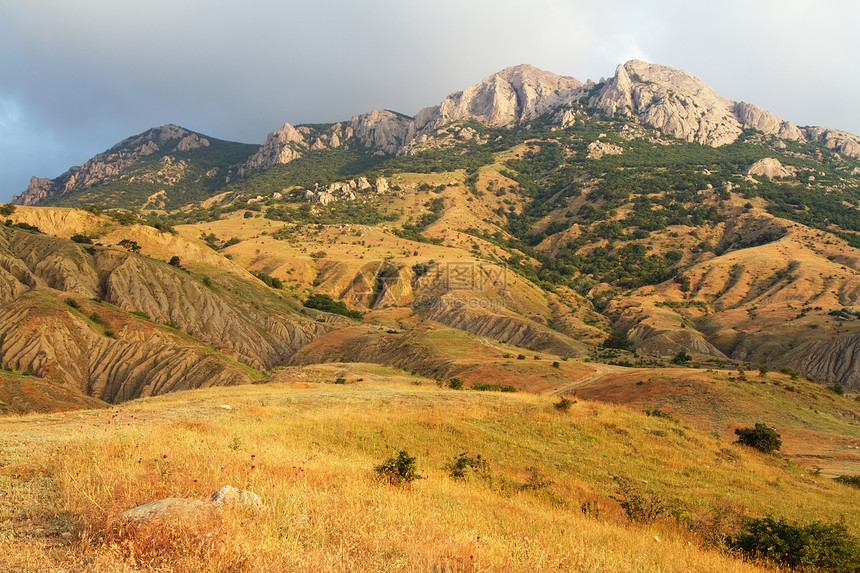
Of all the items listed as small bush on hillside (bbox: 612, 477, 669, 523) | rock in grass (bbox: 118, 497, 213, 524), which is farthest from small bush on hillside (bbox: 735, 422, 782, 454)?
rock in grass (bbox: 118, 497, 213, 524)

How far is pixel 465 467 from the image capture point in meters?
13.6

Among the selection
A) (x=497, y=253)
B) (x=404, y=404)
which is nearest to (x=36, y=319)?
(x=404, y=404)

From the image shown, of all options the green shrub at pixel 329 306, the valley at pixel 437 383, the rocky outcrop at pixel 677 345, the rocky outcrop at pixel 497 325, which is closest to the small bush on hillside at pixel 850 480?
the valley at pixel 437 383

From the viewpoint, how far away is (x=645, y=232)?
137500 mm

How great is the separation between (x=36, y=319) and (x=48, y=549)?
49.7 meters

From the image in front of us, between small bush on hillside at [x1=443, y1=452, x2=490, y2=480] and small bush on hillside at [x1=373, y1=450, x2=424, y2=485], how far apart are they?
224cm

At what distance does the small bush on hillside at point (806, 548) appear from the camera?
338 inches

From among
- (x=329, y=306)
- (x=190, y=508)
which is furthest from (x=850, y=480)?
(x=329, y=306)

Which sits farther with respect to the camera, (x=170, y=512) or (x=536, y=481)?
(x=536, y=481)

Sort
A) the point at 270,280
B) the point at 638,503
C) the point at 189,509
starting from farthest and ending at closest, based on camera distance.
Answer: the point at 270,280 < the point at 638,503 < the point at 189,509

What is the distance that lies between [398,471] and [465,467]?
11.1ft

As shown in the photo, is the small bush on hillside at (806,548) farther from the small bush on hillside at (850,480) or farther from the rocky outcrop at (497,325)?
the rocky outcrop at (497,325)

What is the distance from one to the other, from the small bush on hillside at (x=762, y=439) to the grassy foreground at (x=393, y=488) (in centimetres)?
135

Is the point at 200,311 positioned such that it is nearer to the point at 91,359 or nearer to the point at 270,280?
the point at 91,359
